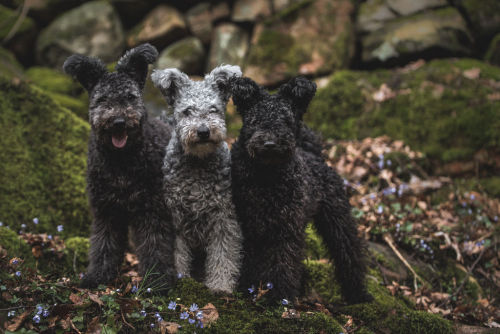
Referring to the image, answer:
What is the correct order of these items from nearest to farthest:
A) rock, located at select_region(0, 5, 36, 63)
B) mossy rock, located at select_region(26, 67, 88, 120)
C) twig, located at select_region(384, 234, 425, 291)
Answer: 1. twig, located at select_region(384, 234, 425, 291)
2. mossy rock, located at select_region(26, 67, 88, 120)
3. rock, located at select_region(0, 5, 36, 63)

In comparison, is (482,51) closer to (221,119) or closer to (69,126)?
(221,119)

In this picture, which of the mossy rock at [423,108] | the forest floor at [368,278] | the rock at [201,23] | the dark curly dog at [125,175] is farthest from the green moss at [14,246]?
the rock at [201,23]

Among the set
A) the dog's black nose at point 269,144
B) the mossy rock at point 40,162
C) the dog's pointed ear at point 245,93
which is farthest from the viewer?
the mossy rock at point 40,162

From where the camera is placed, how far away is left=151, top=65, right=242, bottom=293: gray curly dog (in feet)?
13.5

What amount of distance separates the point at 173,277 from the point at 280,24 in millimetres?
7355

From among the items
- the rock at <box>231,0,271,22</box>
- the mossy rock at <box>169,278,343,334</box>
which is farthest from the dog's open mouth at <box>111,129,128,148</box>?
the rock at <box>231,0,271,22</box>

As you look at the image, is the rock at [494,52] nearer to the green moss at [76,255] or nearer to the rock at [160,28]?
the rock at [160,28]

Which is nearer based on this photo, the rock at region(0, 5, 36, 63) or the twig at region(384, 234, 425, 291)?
the twig at region(384, 234, 425, 291)

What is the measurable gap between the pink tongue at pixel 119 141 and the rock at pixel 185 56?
635 centimetres

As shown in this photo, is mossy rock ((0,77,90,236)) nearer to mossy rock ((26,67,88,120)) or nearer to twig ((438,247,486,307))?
mossy rock ((26,67,88,120))

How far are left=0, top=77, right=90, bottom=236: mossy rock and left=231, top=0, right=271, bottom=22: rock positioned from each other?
5.25 meters

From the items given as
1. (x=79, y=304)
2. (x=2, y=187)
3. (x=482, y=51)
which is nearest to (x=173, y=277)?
(x=79, y=304)

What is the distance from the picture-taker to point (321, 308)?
441 centimetres

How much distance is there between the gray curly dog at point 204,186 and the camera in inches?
162
